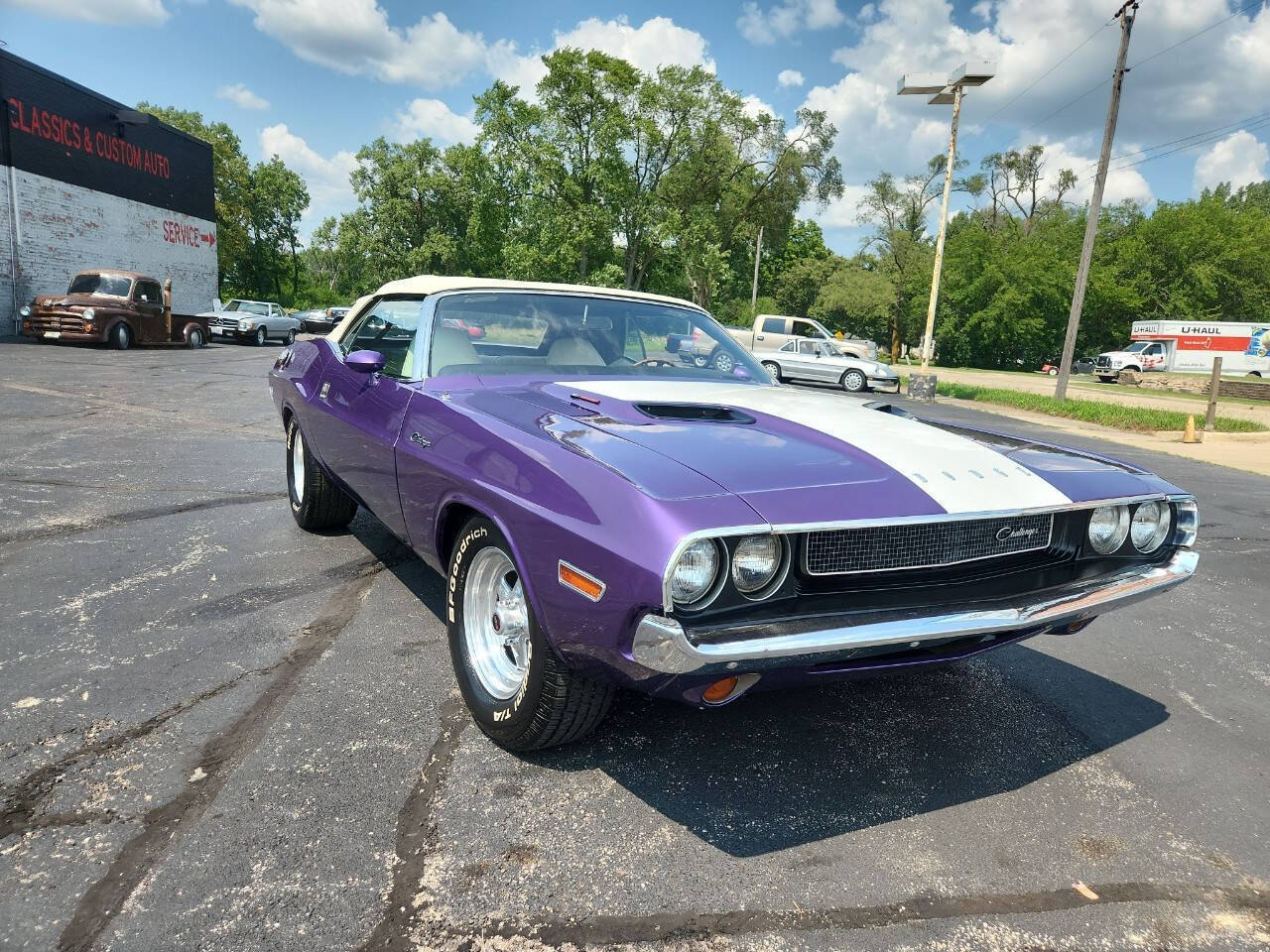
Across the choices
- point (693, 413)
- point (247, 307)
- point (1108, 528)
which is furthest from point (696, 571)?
point (247, 307)

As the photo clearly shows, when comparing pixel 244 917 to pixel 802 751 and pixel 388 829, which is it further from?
pixel 802 751

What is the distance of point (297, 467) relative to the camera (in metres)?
4.98

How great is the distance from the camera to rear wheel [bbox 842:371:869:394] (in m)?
22.4

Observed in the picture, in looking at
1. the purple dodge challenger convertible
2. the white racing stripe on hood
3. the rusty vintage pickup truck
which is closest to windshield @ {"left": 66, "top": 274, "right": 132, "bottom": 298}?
the rusty vintage pickup truck

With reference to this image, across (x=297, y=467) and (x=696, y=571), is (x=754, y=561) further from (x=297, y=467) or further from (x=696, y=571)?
(x=297, y=467)

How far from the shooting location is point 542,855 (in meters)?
2.07

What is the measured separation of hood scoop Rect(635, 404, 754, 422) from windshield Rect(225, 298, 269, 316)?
29.1m

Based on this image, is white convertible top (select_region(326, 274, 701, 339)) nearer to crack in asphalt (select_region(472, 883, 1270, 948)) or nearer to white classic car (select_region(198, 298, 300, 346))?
crack in asphalt (select_region(472, 883, 1270, 948))

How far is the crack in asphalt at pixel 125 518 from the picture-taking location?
456 cm

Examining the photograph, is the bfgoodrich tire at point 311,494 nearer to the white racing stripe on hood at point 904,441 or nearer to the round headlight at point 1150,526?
the white racing stripe on hood at point 904,441

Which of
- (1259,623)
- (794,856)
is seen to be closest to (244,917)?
(794,856)

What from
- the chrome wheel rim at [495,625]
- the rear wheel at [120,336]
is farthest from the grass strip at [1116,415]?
the rear wheel at [120,336]

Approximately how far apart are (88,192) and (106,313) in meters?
8.62

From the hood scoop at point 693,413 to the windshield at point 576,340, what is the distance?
0.70m
